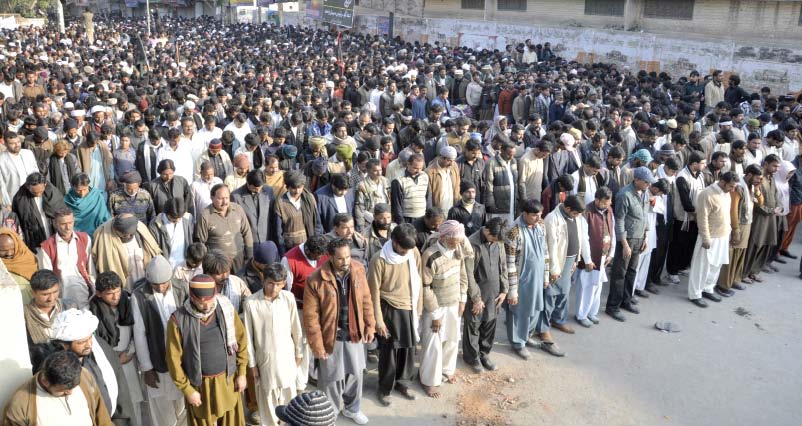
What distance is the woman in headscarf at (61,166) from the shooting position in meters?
6.89

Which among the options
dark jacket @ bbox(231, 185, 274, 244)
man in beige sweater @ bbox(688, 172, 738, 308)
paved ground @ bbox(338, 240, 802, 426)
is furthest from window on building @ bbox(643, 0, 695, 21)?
dark jacket @ bbox(231, 185, 274, 244)

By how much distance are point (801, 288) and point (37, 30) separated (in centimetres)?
3070

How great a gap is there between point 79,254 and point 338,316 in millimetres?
1895

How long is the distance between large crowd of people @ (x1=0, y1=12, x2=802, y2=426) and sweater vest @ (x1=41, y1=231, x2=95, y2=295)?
0.02 meters

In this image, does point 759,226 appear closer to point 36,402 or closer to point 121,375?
point 121,375

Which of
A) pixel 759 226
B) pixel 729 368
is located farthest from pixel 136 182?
pixel 759 226

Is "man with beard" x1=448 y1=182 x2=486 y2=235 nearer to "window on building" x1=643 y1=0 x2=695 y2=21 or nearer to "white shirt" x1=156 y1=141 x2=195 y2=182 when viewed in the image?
"white shirt" x1=156 y1=141 x2=195 y2=182

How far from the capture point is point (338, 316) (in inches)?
176

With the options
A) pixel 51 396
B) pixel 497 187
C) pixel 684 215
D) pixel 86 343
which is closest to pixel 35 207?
pixel 86 343

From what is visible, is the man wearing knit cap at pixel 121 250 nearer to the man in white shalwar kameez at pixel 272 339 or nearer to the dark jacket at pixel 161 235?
the dark jacket at pixel 161 235

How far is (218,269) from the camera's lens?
4.25 m

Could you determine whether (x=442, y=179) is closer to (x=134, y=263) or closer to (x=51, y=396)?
(x=134, y=263)

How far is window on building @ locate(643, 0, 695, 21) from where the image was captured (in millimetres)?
19484

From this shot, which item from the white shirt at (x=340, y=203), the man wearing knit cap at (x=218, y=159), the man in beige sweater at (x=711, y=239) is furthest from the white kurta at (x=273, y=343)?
the man in beige sweater at (x=711, y=239)
